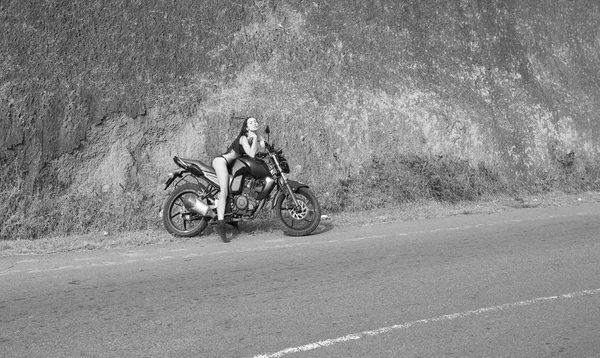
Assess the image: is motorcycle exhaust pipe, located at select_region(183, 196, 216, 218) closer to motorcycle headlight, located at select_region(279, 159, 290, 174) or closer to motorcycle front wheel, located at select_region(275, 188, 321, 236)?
motorcycle front wheel, located at select_region(275, 188, 321, 236)

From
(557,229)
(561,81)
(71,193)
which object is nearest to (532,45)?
(561,81)

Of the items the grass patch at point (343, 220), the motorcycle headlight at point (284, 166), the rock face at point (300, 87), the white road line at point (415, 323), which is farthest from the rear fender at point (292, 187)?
the white road line at point (415, 323)

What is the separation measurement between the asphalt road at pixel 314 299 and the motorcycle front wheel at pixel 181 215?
0.38 metres

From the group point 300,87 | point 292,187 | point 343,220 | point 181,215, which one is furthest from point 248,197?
point 300,87

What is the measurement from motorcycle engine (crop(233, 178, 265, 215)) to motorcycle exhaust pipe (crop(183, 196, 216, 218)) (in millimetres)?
365

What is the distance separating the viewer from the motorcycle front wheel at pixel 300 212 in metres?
9.23

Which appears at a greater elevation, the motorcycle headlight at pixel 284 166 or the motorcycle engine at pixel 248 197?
the motorcycle headlight at pixel 284 166

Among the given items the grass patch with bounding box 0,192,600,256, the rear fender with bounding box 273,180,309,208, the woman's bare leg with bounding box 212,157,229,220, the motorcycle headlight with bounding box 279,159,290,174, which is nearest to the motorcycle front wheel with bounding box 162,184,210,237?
the grass patch with bounding box 0,192,600,256

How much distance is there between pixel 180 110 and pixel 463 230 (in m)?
5.84

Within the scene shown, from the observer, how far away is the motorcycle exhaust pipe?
9.12m

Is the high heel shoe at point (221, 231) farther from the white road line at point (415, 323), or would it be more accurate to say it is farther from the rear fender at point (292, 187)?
the white road line at point (415, 323)

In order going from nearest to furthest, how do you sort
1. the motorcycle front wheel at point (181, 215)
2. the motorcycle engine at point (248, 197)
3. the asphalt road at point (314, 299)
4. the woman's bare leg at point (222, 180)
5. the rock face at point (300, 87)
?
the asphalt road at point (314, 299) < the woman's bare leg at point (222, 180) < the motorcycle front wheel at point (181, 215) < the motorcycle engine at point (248, 197) < the rock face at point (300, 87)

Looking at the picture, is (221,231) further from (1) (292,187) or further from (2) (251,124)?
(2) (251,124)

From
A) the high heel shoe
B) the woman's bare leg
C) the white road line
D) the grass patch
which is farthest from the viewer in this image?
the woman's bare leg
